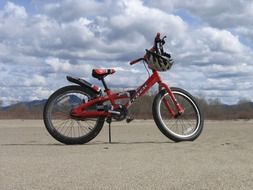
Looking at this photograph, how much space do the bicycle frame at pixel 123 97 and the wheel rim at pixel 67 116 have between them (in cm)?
11

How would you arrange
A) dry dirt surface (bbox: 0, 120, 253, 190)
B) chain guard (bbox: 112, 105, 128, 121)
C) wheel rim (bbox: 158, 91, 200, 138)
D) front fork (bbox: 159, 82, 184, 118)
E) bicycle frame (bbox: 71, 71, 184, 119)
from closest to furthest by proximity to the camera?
1. dry dirt surface (bbox: 0, 120, 253, 190)
2. bicycle frame (bbox: 71, 71, 184, 119)
3. chain guard (bbox: 112, 105, 128, 121)
4. wheel rim (bbox: 158, 91, 200, 138)
5. front fork (bbox: 159, 82, 184, 118)

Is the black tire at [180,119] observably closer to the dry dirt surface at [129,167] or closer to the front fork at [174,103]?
the front fork at [174,103]

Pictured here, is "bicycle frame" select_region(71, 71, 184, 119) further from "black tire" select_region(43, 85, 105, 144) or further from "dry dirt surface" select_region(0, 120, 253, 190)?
"dry dirt surface" select_region(0, 120, 253, 190)

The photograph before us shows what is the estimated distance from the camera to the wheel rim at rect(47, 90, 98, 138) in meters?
9.05

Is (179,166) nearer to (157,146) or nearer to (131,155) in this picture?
(131,155)

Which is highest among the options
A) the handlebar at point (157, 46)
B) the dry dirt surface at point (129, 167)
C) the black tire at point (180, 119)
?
the handlebar at point (157, 46)

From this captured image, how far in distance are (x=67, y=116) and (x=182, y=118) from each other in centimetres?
202

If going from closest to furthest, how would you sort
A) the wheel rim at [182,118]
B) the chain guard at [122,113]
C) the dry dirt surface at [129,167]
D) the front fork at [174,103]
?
the dry dirt surface at [129,167] < the chain guard at [122,113] < the wheel rim at [182,118] < the front fork at [174,103]

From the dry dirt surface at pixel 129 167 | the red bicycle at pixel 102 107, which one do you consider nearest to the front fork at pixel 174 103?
the red bicycle at pixel 102 107

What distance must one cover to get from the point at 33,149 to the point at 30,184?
9.27 ft

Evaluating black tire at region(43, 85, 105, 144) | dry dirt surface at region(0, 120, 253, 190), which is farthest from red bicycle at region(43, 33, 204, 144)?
dry dirt surface at region(0, 120, 253, 190)

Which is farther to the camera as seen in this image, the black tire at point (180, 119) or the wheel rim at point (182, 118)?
the wheel rim at point (182, 118)

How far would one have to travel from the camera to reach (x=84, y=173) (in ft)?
18.7

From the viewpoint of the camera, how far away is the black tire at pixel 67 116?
9000 millimetres
